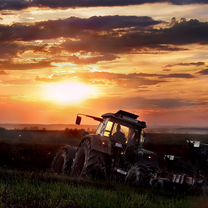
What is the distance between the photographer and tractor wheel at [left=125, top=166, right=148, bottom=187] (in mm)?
16625

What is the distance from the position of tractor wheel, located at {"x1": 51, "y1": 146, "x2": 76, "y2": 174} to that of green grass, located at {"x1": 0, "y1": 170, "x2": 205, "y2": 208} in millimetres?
5740

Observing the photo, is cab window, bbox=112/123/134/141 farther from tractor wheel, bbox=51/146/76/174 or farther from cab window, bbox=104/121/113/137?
tractor wheel, bbox=51/146/76/174

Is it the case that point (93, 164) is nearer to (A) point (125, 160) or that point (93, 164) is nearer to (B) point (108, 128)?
(A) point (125, 160)

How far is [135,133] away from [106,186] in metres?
4.02

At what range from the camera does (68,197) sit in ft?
41.1

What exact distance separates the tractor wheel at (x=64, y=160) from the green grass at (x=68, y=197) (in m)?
5.74

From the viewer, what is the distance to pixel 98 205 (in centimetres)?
1188

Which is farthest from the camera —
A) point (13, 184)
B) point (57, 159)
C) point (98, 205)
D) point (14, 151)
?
point (14, 151)

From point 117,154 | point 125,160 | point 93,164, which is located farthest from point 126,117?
point 93,164

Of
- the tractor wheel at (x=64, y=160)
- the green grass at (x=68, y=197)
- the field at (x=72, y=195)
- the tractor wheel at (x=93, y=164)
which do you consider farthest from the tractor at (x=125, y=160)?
the green grass at (x=68, y=197)

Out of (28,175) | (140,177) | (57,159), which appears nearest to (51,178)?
(28,175)

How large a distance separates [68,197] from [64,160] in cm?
877

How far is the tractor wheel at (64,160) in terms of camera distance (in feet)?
69.2

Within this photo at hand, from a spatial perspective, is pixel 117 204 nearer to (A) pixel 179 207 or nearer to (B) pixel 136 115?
(A) pixel 179 207
